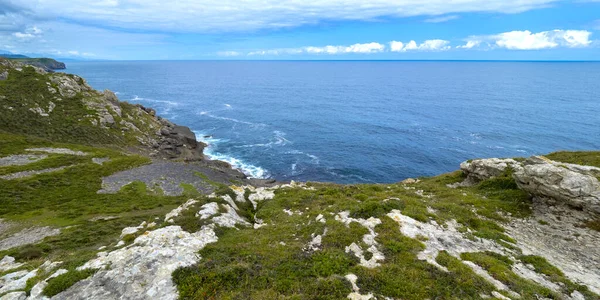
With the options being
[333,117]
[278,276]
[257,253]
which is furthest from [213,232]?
[333,117]

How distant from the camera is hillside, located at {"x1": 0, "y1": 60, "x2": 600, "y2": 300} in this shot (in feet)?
47.6

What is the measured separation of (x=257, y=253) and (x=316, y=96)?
184 metres

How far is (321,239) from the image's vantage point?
63.1 feet

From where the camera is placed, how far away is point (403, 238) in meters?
18.8

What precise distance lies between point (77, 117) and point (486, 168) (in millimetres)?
98032

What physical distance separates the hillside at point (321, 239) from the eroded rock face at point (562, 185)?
0.10 meters

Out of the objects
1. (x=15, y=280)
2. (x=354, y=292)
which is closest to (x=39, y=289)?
(x=15, y=280)

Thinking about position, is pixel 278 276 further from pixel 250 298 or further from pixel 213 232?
pixel 213 232

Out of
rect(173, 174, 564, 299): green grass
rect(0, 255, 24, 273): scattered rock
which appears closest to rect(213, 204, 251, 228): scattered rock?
rect(173, 174, 564, 299): green grass

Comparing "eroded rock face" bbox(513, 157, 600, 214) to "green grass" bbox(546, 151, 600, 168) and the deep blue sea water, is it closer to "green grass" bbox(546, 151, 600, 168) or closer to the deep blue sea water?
"green grass" bbox(546, 151, 600, 168)

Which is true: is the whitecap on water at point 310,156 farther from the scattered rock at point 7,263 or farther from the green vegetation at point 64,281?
the green vegetation at point 64,281

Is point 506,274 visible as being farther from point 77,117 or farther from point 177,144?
point 77,117

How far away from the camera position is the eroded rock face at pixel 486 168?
109 ft

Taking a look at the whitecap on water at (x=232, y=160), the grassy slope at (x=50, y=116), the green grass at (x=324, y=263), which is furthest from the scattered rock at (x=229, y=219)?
the grassy slope at (x=50, y=116)
